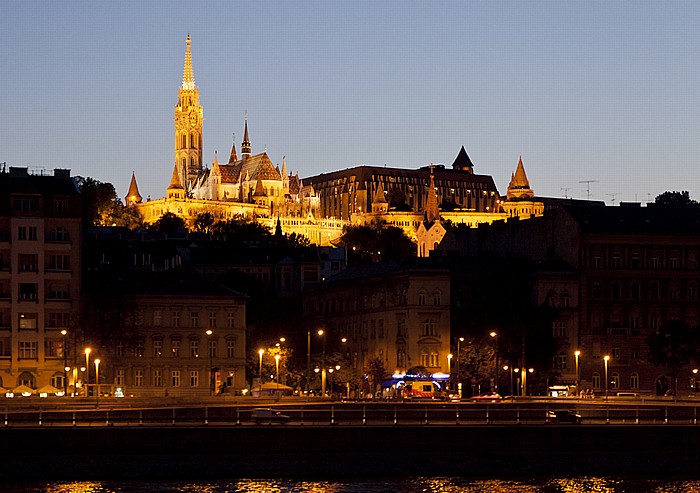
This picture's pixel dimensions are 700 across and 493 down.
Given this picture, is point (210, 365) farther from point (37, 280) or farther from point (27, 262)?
point (27, 262)

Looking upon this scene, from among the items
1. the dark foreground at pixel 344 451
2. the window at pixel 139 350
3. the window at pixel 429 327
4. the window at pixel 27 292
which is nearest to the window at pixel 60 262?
the window at pixel 27 292

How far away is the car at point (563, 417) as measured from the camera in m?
89.6

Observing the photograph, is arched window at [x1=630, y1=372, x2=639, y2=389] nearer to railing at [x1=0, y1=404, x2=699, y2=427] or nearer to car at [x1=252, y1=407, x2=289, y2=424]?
railing at [x1=0, y1=404, x2=699, y2=427]

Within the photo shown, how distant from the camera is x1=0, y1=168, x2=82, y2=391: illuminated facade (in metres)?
129

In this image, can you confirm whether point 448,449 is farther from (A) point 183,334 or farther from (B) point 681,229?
(B) point 681,229

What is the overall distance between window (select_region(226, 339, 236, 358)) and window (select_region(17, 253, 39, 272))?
18.4 metres

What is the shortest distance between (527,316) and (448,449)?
6463 centimetres

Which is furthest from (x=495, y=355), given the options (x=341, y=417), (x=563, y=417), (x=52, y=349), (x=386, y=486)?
(x=386, y=486)

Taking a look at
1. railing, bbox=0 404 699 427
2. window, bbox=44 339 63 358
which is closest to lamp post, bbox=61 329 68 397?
window, bbox=44 339 63 358

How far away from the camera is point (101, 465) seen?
79.8 meters

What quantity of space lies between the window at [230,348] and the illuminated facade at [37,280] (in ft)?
47.7

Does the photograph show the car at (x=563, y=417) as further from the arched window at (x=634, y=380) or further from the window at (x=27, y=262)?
the arched window at (x=634, y=380)

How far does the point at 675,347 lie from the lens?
14100cm

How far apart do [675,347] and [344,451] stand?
6426cm
